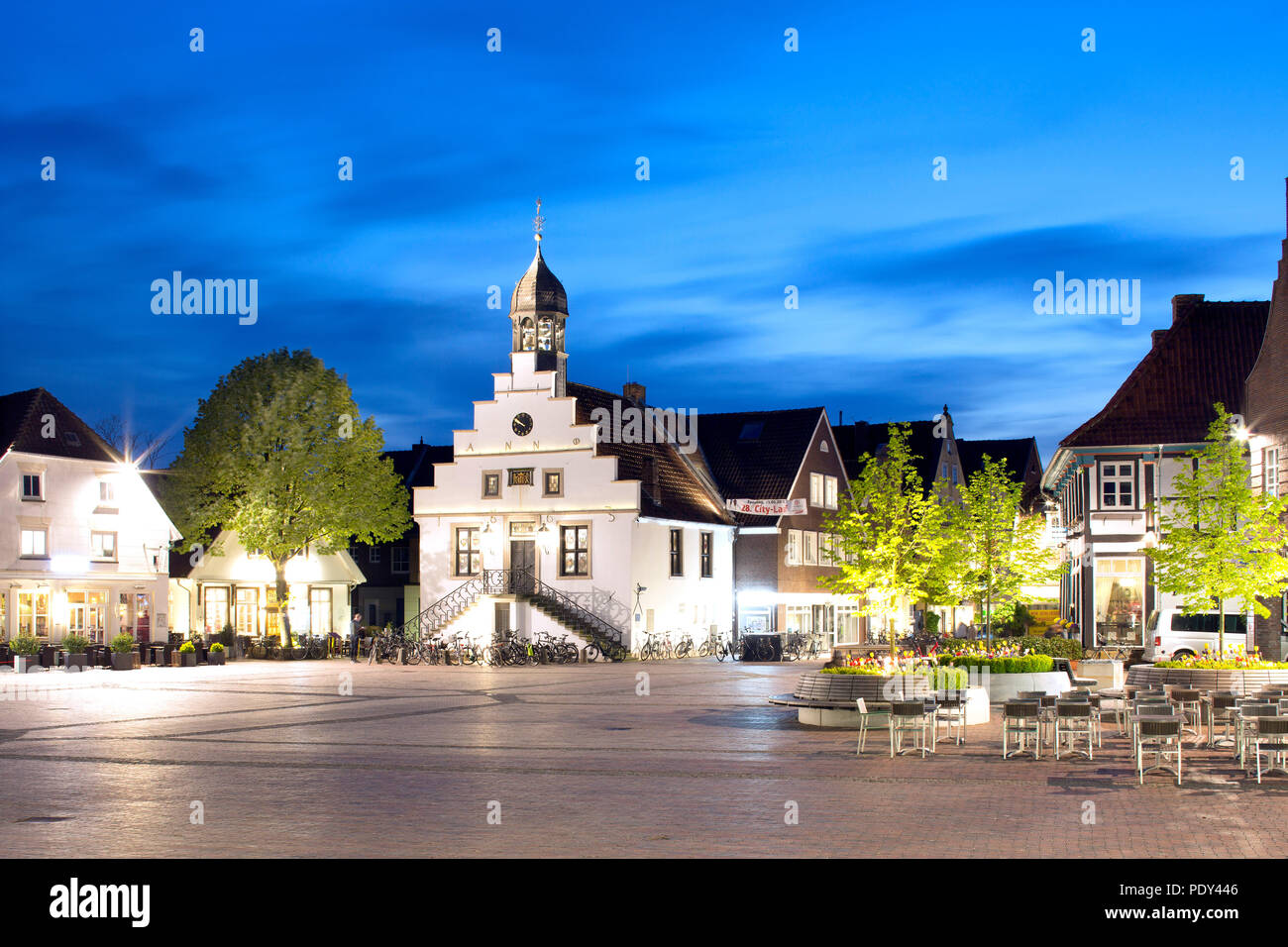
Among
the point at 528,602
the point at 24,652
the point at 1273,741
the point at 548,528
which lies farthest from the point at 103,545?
the point at 1273,741

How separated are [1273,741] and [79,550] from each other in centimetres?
4529

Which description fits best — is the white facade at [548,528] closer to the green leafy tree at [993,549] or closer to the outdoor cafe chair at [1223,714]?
the green leafy tree at [993,549]

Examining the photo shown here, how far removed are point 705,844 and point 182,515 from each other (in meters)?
52.0

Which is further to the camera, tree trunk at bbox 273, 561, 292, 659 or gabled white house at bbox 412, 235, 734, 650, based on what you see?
tree trunk at bbox 273, 561, 292, 659

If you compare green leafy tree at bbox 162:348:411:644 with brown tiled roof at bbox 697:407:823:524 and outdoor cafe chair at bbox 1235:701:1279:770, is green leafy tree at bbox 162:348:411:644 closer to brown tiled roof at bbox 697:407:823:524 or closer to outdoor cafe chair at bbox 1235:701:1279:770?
brown tiled roof at bbox 697:407:823:524

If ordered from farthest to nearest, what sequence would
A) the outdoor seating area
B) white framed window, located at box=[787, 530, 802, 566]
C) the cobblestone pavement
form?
white framed window, located at box=[787, 530, 802, 566], the outdoor seating area, the cobblestone pavement

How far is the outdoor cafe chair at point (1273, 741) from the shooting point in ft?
53.1

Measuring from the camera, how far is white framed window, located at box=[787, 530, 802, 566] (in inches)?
2304

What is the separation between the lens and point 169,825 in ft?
43.1

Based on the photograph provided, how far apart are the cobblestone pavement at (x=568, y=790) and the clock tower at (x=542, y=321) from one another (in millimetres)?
27238

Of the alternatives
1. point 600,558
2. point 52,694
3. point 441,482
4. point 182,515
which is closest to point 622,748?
point 52,694

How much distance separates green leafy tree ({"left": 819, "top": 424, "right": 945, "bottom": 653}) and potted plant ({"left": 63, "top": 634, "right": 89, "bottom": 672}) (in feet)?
83.6

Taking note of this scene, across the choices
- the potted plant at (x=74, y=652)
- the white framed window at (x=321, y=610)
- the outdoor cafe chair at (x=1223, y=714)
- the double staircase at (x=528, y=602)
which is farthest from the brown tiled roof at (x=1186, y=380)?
the potted plant at (x=74, y=652)

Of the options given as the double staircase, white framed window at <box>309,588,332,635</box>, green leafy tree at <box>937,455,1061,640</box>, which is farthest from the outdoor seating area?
white framed window at <box>309,588,332,635</box>
